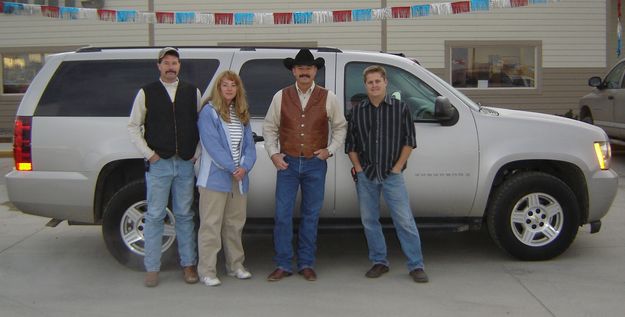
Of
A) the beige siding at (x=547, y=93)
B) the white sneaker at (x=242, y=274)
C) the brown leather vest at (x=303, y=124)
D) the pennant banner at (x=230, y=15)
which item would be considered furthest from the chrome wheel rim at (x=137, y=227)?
the beige siding at (x=547, y=93)

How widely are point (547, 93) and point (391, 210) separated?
11.5 meters

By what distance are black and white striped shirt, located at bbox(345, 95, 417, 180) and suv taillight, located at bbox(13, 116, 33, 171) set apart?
2.68 meters

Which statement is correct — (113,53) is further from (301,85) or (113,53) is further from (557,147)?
(557,147)

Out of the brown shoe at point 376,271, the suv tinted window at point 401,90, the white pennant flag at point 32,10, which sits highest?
the white pennant flag at point 32,10

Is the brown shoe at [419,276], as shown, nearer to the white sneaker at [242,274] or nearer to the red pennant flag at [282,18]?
the white sneaker at [242,274]

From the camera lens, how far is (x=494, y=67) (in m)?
15.5

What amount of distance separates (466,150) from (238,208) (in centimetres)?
190

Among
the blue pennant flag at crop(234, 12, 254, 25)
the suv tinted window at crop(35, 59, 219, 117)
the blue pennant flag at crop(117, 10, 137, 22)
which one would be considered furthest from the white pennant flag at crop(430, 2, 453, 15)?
the suv tinted window at crop(35, 59, 219, 117)

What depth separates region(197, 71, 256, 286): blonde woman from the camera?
192 inches

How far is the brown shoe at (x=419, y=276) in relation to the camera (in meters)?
5.14

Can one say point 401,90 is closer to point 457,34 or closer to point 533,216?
point 533,216

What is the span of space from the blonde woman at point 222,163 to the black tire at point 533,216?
212 cm

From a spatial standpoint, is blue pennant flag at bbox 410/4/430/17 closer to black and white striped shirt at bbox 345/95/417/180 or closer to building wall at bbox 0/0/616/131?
building wall at bbox 0/0/616/131

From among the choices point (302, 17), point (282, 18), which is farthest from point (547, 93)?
point (282, 18)
